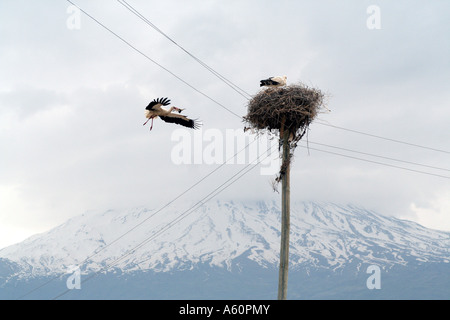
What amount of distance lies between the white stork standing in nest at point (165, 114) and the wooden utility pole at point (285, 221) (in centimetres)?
313

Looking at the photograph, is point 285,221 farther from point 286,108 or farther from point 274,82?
Result: point 274,82

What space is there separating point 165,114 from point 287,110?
372 cm

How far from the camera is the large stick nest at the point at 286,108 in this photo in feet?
50.2

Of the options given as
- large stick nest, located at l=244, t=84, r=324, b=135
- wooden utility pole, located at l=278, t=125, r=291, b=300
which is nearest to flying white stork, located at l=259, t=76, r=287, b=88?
large stick nest, located at l=244, t=84, r=324, b=135

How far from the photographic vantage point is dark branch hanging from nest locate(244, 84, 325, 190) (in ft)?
50.2

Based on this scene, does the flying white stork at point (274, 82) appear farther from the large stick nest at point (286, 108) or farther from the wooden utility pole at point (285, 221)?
the wooden utility pole at point (285, 221)

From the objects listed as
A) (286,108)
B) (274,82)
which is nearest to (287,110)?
(286,108)

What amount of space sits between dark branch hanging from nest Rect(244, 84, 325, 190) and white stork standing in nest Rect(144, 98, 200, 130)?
209cm

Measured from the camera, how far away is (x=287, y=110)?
1502cm
